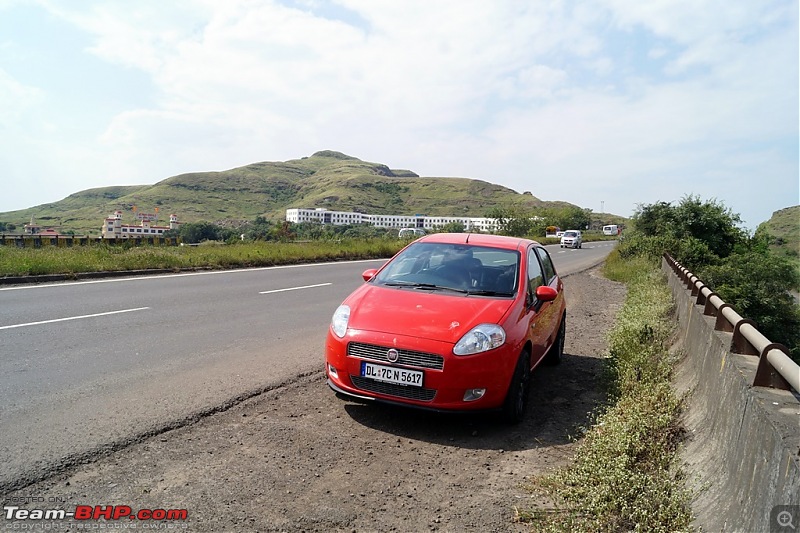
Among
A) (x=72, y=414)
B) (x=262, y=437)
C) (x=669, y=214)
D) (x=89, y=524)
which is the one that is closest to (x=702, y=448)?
(x=262, y=437)

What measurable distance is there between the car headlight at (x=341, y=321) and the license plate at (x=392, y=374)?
402mm

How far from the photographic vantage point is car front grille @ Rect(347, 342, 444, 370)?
4.52 meters

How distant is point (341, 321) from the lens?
508cm

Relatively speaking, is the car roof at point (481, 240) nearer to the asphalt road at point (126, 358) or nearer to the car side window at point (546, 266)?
the car side window at point (546, 266)

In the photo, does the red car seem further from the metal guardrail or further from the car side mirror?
the metal guardrail

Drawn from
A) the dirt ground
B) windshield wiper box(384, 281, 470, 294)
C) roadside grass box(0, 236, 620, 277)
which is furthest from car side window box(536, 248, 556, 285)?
roadside grass box(0, 236, 620, 277)

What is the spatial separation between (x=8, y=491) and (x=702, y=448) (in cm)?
446

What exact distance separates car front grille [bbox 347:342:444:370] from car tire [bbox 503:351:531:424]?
2.45 ft

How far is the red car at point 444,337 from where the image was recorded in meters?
4.54

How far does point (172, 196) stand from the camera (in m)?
168

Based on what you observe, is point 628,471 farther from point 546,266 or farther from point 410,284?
point 546,266

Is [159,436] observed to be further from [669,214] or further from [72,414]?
[669,214]

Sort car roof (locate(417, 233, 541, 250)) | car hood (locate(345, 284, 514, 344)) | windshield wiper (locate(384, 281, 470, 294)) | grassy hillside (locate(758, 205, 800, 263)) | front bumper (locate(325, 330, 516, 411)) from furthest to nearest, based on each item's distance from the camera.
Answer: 1. grassy hillside (locate(758, 205, 800, 263))
2. car roof (locate(417, 233, 541, 250))
3. windshield wiper (locate(384, 281, 470, 294))
4. car hood (locate(345, 284, 514, 344))
5. front bumper (locate(325, 330, 516, 411))


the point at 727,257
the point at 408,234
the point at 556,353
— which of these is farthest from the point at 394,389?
the point at 408,234
